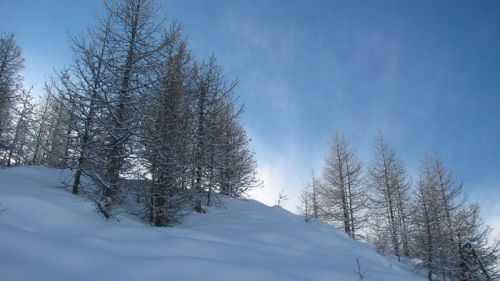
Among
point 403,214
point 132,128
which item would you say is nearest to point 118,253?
point 132,128

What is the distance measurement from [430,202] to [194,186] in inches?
586

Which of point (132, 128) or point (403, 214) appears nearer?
point (132, 128)

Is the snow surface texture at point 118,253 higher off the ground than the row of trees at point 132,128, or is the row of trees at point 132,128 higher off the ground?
the row of trees at point 132,128

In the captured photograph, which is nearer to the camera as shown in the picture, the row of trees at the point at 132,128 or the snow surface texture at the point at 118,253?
the snow surface texture at the point at 118,253

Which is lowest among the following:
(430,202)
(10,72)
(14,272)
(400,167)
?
(14,272)

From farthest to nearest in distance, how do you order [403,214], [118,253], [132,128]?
[403,214]
[132,128]
[118,253]

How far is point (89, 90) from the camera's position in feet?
26.6

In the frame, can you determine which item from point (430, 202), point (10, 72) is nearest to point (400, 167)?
point (430, 202)

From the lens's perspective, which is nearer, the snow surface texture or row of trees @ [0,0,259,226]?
the snow surface texture

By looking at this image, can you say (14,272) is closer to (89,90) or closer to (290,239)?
(290,239)

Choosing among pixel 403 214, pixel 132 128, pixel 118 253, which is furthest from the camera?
pixel 403 214

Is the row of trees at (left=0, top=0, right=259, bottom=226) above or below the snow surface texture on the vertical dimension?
above

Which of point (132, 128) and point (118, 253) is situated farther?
point (132, 128)

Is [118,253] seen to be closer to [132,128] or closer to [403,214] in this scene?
[132,128]
